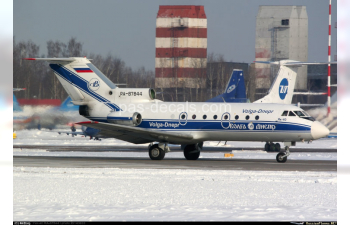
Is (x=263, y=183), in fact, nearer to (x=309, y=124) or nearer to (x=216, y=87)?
(x=309, y=124)

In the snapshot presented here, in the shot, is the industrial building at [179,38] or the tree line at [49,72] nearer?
the tree line at [49,72]

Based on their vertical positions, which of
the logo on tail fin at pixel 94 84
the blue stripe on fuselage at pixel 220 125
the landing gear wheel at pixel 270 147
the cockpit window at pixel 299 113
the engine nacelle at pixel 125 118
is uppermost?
the logo on tail fin at pixel 94 84

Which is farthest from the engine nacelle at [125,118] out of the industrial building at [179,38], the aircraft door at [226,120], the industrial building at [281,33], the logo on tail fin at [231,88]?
the industrial building at [281,33]

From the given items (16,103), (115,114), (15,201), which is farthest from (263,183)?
(16,103)

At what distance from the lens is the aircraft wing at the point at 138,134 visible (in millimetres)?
25516

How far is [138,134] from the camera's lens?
26.3m

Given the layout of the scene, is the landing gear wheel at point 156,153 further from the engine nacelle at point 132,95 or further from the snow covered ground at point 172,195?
the snow covered ground at point 172,195

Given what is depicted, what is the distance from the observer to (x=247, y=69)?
84375 mm

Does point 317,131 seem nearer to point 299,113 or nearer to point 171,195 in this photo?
point 299,113

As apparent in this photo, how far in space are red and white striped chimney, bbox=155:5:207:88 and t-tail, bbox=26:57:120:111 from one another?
201 feet

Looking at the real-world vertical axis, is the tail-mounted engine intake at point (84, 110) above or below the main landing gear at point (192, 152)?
above

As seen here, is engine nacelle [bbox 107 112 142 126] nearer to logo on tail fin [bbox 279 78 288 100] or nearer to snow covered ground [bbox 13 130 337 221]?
snow covered ground [bbox 13 130 337 221]

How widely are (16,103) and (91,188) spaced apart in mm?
23839

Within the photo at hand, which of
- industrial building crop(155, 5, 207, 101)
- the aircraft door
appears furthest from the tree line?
the aircraft door
